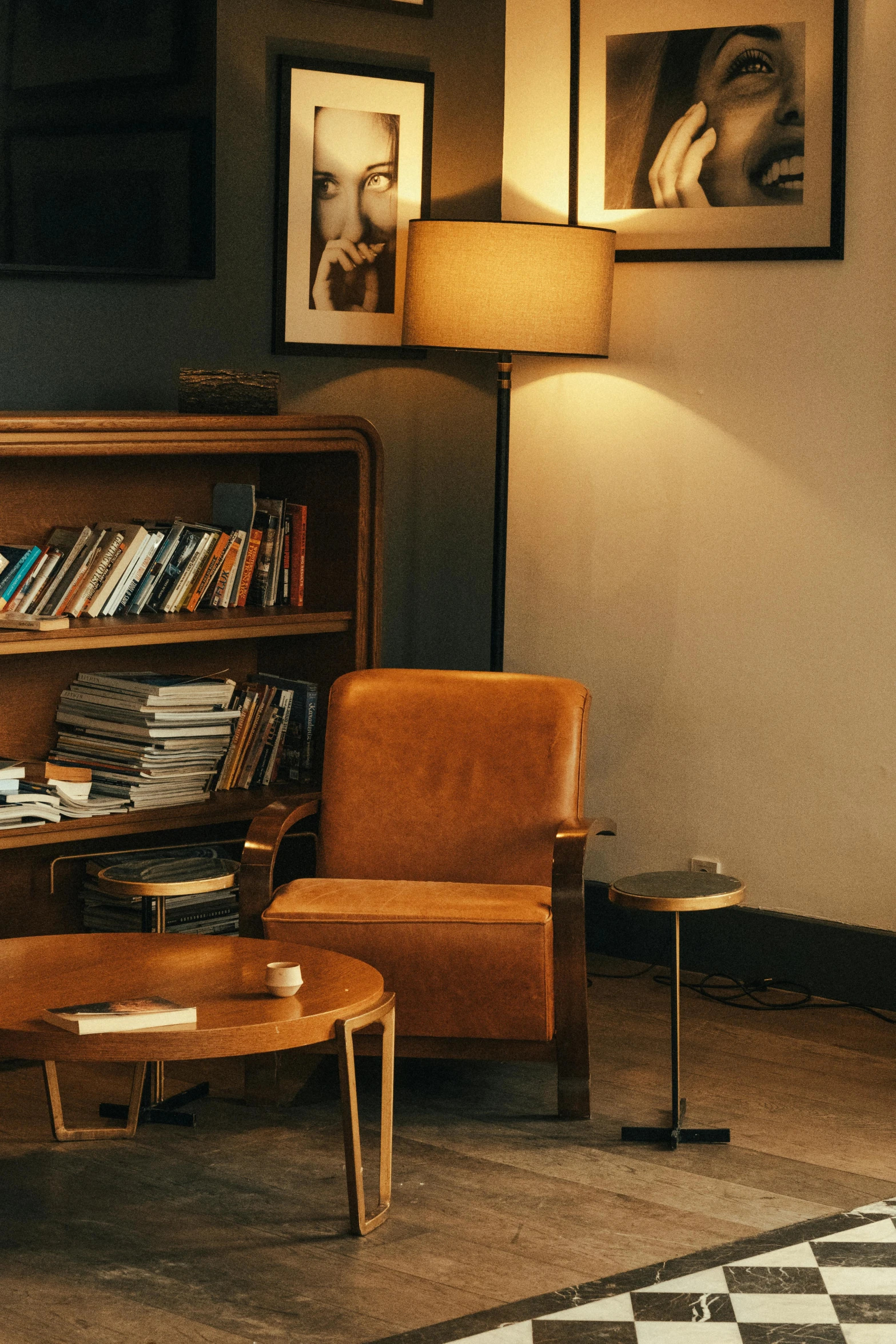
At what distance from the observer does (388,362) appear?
4875 mm

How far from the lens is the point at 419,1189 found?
319cm

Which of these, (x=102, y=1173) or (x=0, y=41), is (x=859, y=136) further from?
(x=102, y=1173)

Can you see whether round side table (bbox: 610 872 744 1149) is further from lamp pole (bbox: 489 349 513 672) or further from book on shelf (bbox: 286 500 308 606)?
book on shelf (bbox: 286 500 308 606)

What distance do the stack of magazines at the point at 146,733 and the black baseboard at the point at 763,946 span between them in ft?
3.70

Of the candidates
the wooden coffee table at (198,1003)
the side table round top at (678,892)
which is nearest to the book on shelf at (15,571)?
the wooden coffee table at (198,1003)

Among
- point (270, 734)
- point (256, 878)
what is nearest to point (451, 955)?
point (256, 878)

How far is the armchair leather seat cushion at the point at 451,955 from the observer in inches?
136

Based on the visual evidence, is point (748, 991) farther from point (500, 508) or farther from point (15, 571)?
point (15, 571)

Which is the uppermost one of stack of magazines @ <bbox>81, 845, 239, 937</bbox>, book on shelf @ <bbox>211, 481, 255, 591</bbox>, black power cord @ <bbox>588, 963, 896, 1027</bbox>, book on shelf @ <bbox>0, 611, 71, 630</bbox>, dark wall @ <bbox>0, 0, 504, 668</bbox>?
dark wall @ <bbox>0, 0, 504, 668</bbox>

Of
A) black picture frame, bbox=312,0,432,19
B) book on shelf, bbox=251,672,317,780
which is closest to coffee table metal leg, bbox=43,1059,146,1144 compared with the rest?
book on shelf, bbox=251,672,317,780

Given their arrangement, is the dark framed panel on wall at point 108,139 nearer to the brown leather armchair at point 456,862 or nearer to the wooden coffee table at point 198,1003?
the brown leather armchair at point 456,862

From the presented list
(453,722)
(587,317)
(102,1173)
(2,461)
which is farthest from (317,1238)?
(587,317)

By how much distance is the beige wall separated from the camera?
4301 millimetres

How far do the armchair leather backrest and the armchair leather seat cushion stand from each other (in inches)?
15.5
